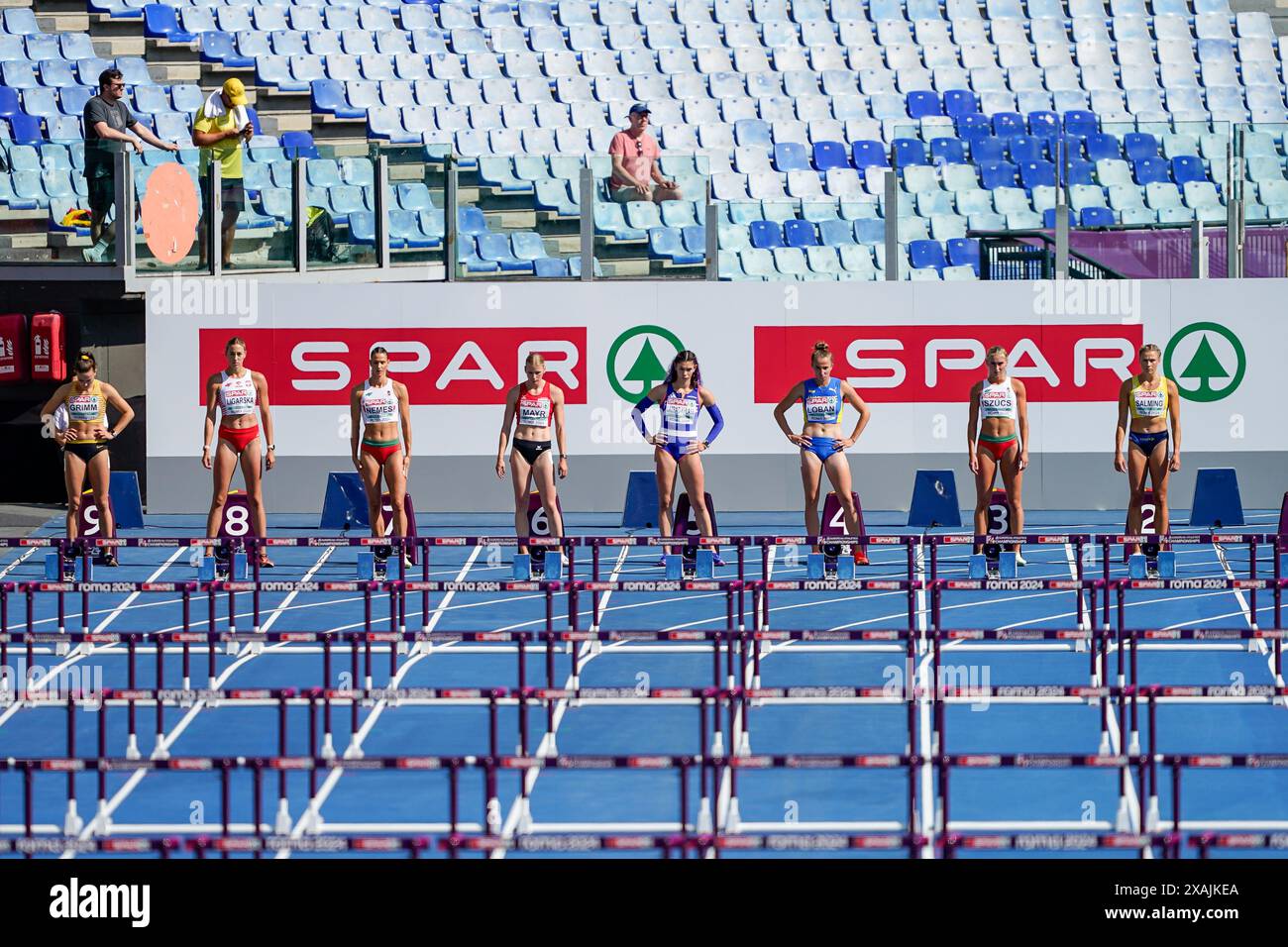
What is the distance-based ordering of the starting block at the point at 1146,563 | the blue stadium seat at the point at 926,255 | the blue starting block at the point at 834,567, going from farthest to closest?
the blue stadium seat at the point at 926,255
the starting block at the point at 1146,563
the blue starting block at the point at 834,567

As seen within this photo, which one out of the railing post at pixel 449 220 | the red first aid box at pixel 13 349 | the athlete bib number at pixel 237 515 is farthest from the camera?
the railing post at pixel 449 220

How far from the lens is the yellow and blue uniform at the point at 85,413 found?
59.3 ft

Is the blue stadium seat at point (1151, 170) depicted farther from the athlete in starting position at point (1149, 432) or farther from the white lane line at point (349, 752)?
the white lane line at point (349, 752)

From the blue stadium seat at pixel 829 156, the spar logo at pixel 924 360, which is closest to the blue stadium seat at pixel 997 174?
the blue stadium seat at pixel 829 156

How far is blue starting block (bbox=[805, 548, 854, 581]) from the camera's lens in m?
16.5

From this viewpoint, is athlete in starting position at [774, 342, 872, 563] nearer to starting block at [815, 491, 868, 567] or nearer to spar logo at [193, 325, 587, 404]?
starting block at [815, 491, 868, 567]

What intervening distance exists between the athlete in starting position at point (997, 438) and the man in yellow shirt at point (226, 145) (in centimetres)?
773

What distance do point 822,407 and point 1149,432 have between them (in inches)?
106

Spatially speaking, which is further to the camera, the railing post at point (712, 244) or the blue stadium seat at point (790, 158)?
the blue stadium seat at point (790, 158)

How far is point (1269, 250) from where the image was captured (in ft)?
72.4

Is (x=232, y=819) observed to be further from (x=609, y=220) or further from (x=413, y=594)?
(x=609, y=220)

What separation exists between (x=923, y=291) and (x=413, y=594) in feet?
22.3

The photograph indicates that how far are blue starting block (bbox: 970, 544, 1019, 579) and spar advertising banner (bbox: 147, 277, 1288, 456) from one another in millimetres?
4056

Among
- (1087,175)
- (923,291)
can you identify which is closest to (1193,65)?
(1087,175)
